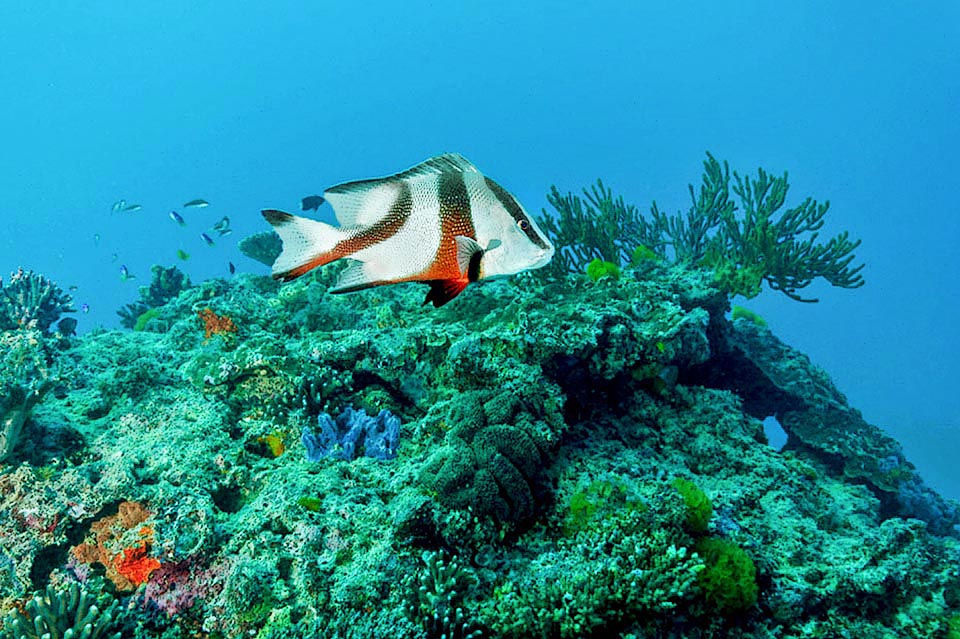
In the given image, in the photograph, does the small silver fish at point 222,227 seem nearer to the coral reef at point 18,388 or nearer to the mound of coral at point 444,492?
the mound of coral at point 444,492

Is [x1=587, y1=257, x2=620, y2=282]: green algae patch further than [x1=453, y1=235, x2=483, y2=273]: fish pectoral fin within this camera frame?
Yes

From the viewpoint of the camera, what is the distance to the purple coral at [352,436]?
4.21m

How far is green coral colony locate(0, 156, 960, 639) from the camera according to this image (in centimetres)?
308

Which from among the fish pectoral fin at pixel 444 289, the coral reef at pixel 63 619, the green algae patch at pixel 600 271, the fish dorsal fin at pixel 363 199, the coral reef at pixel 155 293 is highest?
the green algae patch at pixel 600 271

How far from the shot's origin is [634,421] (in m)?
5.48

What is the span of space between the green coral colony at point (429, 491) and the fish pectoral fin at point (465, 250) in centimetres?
231

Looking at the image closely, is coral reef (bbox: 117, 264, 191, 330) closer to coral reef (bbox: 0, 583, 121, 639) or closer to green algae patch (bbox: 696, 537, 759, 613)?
coral reef (bbox: 0, 583, 121, 639)

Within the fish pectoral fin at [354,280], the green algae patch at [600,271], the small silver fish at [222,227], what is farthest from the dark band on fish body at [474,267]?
the small silver fish at [222,227]

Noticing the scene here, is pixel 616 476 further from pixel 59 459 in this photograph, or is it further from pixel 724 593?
pixel 59 459

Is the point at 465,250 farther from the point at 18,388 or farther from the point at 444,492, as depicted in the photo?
the point at 18,388

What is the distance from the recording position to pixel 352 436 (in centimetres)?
431

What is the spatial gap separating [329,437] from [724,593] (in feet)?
10.7

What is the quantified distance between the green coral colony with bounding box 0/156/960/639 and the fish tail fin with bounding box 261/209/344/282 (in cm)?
231

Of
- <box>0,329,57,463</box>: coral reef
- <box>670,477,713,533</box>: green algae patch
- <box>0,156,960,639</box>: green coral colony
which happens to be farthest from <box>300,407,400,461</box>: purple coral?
<box>670,477,713,533</box>: green algae patch
